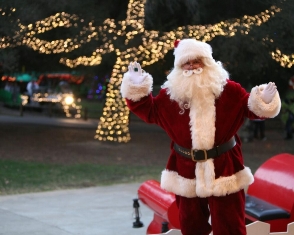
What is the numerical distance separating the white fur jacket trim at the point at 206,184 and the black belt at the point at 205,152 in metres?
0.05

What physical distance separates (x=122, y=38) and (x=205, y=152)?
1028cm

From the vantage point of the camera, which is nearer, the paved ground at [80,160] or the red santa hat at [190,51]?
the red santa hat at [190,51]

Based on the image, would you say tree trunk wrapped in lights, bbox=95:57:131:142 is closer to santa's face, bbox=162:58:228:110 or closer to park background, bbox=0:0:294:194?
park background, bbox=0:0:294:194

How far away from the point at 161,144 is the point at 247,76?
Result: 300cm

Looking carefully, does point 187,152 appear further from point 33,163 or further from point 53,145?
point 53,145

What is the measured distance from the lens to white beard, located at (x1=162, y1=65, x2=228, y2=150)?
14.9 feet

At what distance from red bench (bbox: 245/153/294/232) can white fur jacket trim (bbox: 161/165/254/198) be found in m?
1.08

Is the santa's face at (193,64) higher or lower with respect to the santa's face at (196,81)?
higher

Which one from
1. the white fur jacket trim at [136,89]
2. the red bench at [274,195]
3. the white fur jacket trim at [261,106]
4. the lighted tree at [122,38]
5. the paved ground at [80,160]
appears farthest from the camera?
the lighted tree at [122,38]

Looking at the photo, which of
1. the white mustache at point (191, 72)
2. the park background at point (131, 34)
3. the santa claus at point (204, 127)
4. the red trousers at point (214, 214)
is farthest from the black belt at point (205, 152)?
the park background at point (131, 34)

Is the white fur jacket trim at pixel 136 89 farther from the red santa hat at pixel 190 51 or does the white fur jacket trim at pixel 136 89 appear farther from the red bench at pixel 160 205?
the red bench at pixel 160 205

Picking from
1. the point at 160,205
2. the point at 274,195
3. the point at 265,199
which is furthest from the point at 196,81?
the point at 265,199

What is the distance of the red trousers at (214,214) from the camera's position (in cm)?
455

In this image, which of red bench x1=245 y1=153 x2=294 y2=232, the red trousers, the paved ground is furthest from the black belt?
the paved ground
